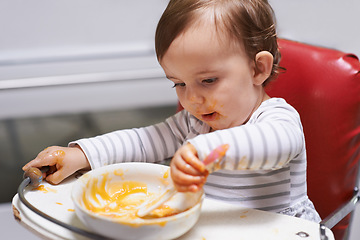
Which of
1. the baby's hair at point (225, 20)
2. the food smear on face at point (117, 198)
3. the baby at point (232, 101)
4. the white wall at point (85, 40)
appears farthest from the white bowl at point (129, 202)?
the white wall at point (85, 40)

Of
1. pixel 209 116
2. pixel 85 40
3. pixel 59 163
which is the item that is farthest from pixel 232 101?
pixel 85 40

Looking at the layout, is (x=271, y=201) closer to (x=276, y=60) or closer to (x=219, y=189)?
(x=219, y=189)

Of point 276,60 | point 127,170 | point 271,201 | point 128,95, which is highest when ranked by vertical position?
point 276,60

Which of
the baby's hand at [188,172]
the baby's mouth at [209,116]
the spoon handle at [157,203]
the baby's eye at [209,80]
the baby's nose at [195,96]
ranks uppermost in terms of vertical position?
the baby's eye at [209,80]

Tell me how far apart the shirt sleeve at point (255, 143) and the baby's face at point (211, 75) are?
104 millimetres

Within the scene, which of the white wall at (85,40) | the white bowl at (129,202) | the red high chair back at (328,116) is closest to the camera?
the white bowl at (129,202)

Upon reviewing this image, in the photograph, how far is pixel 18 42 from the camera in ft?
5.05

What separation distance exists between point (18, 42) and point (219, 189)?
1027 millimetres

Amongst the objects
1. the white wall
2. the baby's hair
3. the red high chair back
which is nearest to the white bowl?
the baby's hair

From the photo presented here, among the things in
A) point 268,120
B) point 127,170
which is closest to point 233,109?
point 268,120

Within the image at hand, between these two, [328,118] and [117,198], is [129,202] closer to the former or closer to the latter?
[117,198]

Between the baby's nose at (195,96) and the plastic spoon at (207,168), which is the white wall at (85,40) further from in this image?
the plastic spoon at (207,168)

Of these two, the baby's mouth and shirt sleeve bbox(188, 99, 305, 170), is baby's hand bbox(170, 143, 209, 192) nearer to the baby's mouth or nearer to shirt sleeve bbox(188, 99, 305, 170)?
shirt sleeve bbox(188, 99, 305, 170)

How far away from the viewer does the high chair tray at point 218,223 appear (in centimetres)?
62
